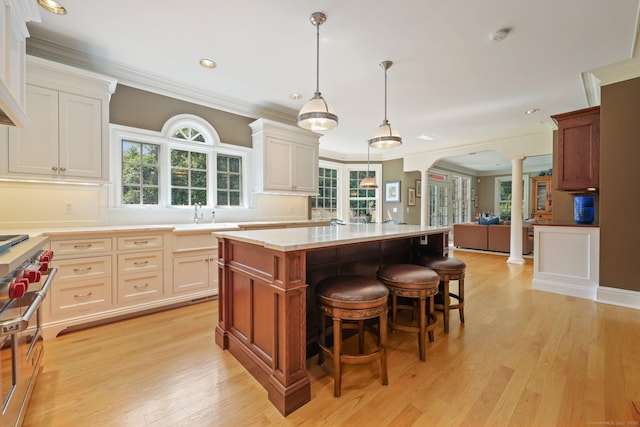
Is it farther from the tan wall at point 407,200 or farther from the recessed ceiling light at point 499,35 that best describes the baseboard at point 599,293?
the tan wall at point 407,200

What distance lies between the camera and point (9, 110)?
61.7 inches

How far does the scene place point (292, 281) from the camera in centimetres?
148

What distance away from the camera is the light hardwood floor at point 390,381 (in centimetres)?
143

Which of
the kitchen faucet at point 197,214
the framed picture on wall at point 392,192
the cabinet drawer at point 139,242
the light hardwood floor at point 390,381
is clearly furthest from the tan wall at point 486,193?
the cabinet drawer at point 139,242

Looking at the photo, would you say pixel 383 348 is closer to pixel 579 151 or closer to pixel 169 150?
pixel 169 150

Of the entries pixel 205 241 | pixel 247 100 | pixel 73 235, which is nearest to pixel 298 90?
pixel 247 100

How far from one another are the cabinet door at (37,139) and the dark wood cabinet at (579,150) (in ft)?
18.6

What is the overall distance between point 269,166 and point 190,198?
3.88ft

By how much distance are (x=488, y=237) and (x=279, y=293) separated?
6.59m

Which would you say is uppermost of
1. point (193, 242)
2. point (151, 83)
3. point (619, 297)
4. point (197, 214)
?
point (151, 83)

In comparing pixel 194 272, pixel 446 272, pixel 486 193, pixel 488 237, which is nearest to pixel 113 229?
pixel 194 272

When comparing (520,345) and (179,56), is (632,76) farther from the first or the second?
(179,56)

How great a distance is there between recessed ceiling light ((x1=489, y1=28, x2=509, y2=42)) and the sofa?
4912mm

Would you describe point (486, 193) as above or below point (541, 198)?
above
